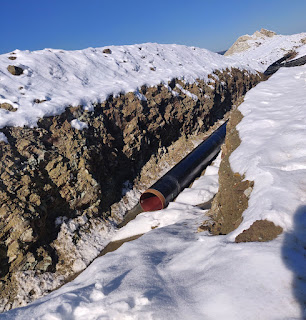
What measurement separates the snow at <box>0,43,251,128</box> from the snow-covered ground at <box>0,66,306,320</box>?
8.44 meters

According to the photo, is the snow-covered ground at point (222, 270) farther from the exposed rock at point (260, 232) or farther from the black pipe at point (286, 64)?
the black pipe at point (286, 64)

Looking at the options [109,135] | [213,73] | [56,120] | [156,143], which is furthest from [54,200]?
[213,73]

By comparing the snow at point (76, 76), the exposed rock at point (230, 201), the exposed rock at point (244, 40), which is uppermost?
the exposed rock at point (244, 40)

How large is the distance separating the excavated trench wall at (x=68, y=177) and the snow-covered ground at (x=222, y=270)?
404 centimetres

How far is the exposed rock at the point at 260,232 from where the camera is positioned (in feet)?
12.0

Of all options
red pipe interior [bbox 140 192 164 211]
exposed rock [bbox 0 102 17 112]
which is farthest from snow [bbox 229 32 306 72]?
exposed rock [bbox 0 102 17 112]

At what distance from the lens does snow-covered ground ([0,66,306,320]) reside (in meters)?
2.79

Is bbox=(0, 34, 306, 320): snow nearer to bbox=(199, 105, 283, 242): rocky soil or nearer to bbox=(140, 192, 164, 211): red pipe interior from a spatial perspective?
bbox=(199, 105, 283, 242): rocky soil

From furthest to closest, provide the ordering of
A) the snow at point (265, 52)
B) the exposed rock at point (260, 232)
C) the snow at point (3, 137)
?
1. the snow at point (265, 52)
2. the snow at point (3, 137)
3. the exposed rock at point (260, 232)

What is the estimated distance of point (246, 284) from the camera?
2.94 metres

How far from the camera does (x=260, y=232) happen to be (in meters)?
3.75

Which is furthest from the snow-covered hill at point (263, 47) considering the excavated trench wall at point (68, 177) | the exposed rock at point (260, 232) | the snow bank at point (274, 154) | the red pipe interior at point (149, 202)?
the exposed rock at point (260, 232)

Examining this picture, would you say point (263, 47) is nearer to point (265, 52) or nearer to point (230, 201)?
point (265, 52)

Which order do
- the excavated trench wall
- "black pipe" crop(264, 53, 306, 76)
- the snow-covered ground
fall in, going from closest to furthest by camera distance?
the snow-covered ground < the excavated trench wall < "black pipe" crop(264, 53, 306, 76)
